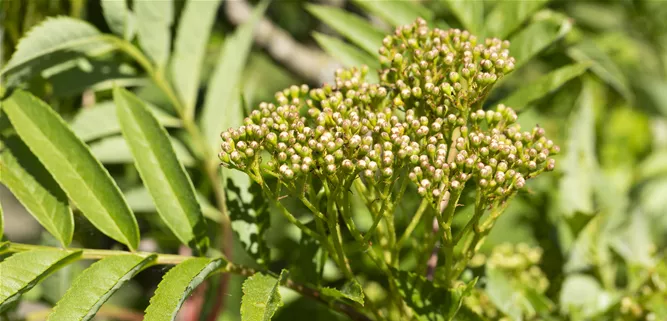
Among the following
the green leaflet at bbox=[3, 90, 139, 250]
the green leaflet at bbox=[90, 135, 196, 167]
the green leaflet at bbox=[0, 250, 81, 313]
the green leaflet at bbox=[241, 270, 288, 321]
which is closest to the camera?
the green leaflet at bbox=[241, 270, 288, 321]

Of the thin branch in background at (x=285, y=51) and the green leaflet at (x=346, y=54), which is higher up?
the thin branch in background at (x=285, y=51)

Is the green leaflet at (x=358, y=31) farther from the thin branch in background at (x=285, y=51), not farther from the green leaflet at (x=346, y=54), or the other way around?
the thin branch in background at (x=285, y=51)

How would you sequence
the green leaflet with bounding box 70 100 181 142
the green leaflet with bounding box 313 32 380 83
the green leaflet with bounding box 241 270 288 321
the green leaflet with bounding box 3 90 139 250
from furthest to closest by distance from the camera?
1. the green leaflet with bounding box 70 100 181 142
2. the green leaflet with bounding box 313 32 380 83
3. the green leaflet with bounding box 3 90 139 250
4. the green leaflet with bounding box 241 270 288 321

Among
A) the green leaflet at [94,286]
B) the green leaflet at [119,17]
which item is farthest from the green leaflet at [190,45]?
the green leaflet at [94,286]

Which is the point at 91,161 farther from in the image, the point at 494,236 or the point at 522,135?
the point at 494,236

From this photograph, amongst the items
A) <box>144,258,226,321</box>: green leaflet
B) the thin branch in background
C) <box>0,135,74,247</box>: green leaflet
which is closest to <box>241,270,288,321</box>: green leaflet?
<box>144,258,226,321</box>: green leaflet

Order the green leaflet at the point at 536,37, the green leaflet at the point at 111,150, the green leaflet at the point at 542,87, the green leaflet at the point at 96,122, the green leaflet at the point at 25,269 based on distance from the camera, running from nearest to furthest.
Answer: the green leaflet at the point at 25,269
the green leaflet at the point at 542,87
the green leaflet at the point at 536,37
the green leaflet at the point at 96,122
the green leaflet at the point at 111,150

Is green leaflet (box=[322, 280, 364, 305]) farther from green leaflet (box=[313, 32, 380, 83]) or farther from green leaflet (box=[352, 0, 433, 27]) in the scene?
green leaflet (box=[352, 0, 433, 27])
